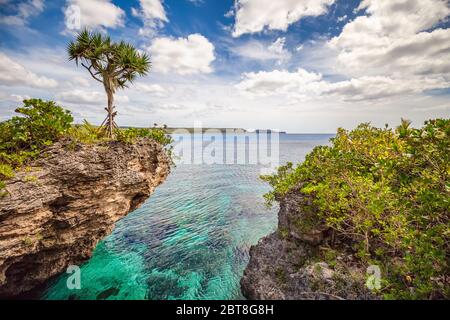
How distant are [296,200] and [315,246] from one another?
99.7 inches

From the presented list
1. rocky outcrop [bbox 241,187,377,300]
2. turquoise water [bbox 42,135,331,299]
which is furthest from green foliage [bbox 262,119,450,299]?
turquoise water [bbox 42,135,331,299]

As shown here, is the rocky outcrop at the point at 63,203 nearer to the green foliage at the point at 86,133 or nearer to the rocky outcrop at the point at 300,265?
the green foliage at the point at 86,133

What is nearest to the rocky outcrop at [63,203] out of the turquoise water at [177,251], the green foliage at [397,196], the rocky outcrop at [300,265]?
the turquoise water at [177,251]

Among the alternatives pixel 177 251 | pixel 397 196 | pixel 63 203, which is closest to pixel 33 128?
pixel 63 203

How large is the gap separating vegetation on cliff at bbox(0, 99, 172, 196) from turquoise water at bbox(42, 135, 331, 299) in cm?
883

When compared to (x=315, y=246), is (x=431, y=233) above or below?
above

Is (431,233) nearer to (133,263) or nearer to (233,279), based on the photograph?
(233,279)

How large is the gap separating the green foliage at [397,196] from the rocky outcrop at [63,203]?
10.0 meters

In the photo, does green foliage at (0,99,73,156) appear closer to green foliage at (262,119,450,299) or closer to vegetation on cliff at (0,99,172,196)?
vegetation on cliff at (0,99,172,196)

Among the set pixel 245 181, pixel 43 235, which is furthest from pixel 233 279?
pixel 245 181

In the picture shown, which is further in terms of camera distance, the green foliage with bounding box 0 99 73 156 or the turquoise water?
the turquoise water

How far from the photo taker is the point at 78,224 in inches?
472

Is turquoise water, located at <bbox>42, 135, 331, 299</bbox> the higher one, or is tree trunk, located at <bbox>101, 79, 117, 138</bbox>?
tree trunk, located at <bbox>101, 79, 117, 138</bbox>

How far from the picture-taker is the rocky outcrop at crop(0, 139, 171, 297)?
8.77 m
